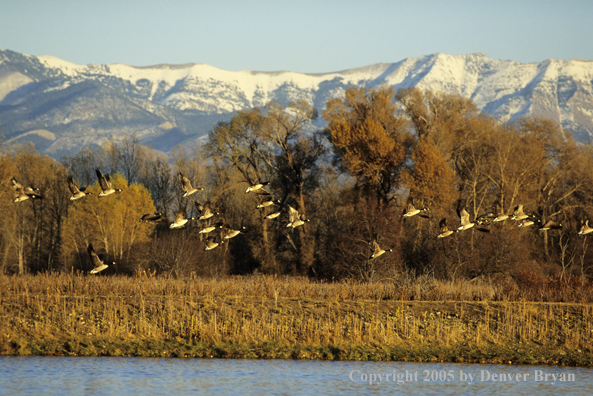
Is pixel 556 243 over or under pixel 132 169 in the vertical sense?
under

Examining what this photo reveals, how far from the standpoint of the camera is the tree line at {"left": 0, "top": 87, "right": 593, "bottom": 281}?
59688 mm

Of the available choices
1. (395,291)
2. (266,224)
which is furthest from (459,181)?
(395,291)

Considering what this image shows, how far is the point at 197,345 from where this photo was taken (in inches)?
1141

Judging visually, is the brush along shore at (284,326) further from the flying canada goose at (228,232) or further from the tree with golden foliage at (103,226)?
the tree with golden foliage at (103,226)

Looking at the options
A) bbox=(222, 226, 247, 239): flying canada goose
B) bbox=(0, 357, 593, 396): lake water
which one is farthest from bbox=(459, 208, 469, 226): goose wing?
bbox=(222, 226, 247, 239): flying canada goose

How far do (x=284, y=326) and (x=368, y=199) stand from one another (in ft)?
121

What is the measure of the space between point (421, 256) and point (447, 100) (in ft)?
65.7

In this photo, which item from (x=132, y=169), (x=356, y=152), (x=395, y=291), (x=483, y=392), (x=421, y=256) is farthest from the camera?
(x=132, y=169)

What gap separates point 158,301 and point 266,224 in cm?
4325

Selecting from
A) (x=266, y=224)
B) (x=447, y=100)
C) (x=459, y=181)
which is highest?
(x=447, y=100)

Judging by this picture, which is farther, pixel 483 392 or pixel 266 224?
pixel 266 224

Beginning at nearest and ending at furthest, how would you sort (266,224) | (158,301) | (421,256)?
(158,301), (421,256), (266,224)

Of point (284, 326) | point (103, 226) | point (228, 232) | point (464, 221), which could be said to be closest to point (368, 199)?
point (228, 232)

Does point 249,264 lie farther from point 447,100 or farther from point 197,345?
point 197,345
